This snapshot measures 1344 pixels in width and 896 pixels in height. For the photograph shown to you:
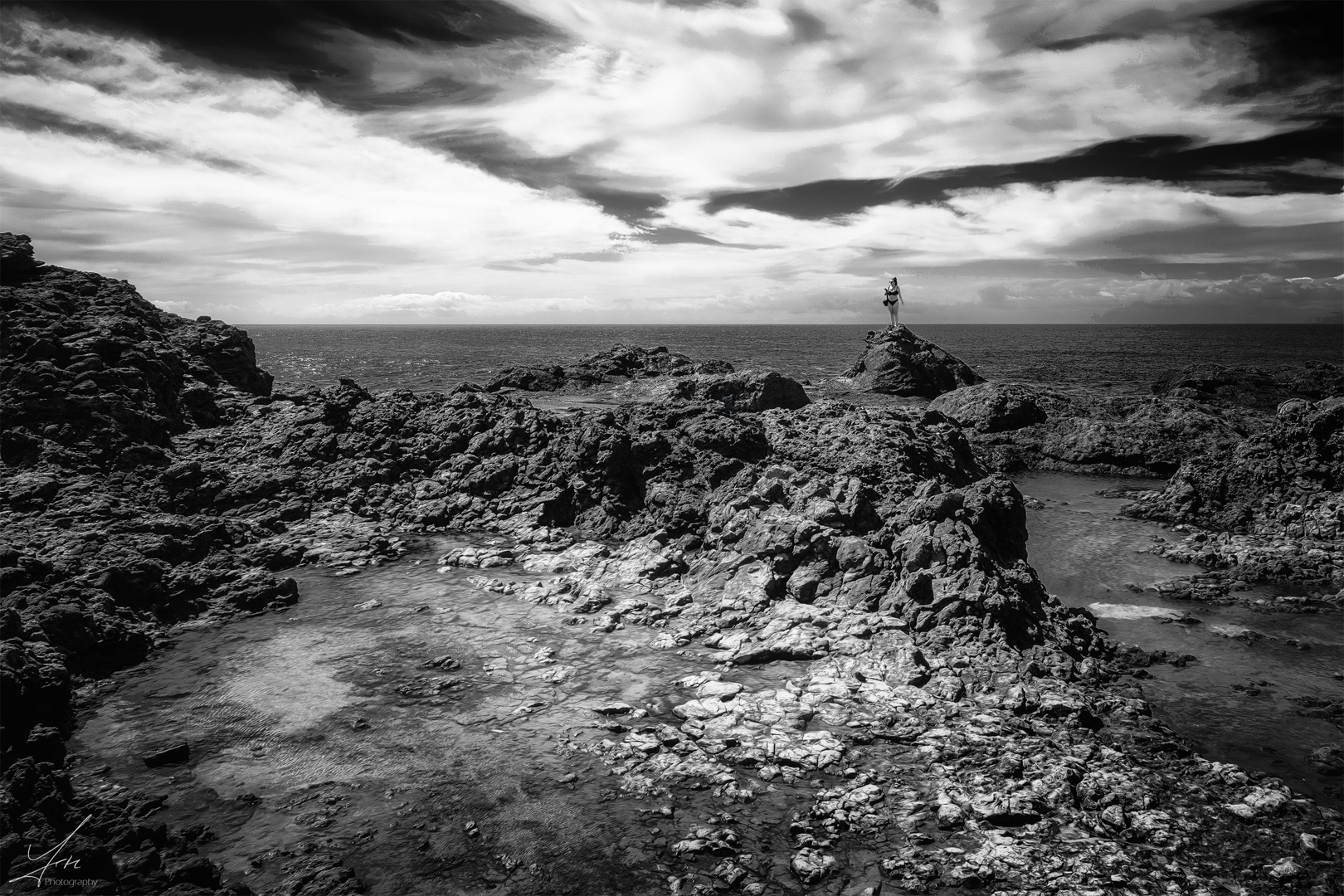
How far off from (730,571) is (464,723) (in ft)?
25.0

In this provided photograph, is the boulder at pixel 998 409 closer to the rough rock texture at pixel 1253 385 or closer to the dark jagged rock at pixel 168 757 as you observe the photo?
the rough rock texture at pixel 1253 385

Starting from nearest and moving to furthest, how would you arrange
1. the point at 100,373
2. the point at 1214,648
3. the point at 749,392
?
the point at 1214,648 → the point at 100,373 → the point at 749,392

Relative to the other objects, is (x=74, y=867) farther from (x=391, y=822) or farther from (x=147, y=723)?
(x=147, y=723)

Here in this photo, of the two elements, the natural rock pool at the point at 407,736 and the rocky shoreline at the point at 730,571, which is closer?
the rocky shoreline at the point at 730,571

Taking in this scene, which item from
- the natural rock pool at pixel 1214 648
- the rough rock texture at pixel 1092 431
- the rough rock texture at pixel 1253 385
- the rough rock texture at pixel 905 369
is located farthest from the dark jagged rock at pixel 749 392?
the rough rock texture at pixel 1253 385

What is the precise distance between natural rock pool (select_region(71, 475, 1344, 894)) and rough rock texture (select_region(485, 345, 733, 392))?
29.6m

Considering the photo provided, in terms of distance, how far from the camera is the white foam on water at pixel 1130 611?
1772 centimetres

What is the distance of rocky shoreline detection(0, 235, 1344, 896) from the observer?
31.5 feet

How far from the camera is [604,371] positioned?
5047cm

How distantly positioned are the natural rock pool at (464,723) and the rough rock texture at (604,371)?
29.6 m

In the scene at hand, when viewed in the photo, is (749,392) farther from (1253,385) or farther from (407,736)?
(1253,385)

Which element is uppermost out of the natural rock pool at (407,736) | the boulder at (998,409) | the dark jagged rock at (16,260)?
the dark jagged rock at (16,260)

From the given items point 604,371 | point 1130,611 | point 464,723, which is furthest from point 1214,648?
point 604,371

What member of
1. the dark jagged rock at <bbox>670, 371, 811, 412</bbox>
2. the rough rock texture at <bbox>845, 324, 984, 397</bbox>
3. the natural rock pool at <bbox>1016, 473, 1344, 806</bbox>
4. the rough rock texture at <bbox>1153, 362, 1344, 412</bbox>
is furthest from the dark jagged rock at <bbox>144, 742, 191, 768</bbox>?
the rough rock texture at <bbox>1153, 362, 1344, 412</bbox>
